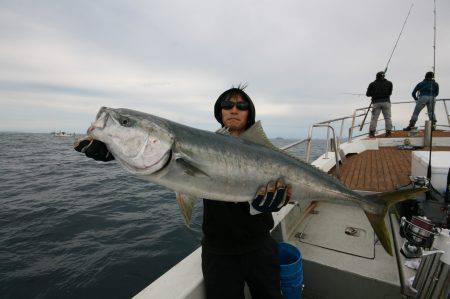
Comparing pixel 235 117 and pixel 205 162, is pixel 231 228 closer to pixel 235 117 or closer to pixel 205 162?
pixel 205 162

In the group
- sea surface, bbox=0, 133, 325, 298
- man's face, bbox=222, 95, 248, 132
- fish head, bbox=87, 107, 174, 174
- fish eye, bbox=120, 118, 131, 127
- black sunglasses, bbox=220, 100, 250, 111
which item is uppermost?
Answer: black sunglasses, bbox=220, 100, 250, 111

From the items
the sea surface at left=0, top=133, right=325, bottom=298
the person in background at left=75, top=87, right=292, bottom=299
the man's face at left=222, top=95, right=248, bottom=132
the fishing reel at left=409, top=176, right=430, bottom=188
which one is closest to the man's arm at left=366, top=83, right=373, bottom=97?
the fishing reel at left=409, top=176, right=430, bottom=188

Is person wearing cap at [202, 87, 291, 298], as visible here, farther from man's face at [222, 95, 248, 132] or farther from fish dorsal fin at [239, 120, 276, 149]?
man's face at [222, 95, 248, 132]

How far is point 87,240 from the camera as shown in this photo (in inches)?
308

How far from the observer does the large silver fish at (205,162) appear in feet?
7.09

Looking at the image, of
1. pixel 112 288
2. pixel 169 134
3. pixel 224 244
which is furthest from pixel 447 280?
pixel 112 288

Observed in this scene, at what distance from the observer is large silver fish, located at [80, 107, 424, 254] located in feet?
7.09

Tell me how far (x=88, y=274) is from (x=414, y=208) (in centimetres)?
716

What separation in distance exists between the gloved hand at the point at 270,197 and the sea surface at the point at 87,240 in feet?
15.4

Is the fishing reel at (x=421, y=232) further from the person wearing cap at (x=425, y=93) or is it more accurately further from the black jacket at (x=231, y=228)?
the person wearing cap at (x=425, y=93)

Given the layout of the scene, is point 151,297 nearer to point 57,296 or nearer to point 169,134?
point 169,134

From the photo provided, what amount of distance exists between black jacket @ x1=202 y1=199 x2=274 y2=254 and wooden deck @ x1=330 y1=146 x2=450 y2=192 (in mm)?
4663

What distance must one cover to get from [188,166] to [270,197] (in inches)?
34.2

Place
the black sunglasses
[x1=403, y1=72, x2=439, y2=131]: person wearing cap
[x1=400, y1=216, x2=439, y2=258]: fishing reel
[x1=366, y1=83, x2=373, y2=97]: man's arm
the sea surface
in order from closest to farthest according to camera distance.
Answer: the black sunglasses
[x1=400, y1=216, x2=439, y2=258]: fishing reel
the sea surface
[x1=403, y1=72, x2=439, y2=131]: person wearing cap
[x1=366, y1=83, x2=373, y2=97]: man's arm
